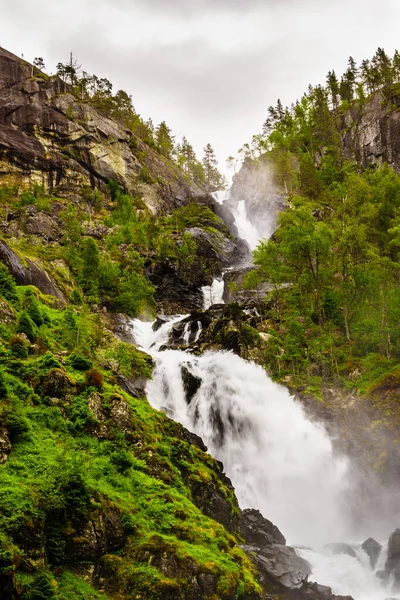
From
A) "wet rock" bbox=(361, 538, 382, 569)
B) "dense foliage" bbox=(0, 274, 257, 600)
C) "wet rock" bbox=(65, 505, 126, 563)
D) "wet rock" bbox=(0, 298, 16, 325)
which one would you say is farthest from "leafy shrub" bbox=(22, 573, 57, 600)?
"wet rock" bbox=(361, 538, 382, 569)

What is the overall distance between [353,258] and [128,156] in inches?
2060

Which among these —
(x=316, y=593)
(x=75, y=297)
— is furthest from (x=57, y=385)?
(x=75, y=297)

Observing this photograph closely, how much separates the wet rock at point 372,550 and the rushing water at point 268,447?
0.70ft

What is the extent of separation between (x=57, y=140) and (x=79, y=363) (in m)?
61.2

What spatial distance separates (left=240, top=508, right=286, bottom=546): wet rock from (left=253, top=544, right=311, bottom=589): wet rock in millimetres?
537

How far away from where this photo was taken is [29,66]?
246 feet

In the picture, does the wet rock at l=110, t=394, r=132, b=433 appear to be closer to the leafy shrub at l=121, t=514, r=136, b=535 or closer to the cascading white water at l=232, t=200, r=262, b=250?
the leafy shrub at l=121, t=514, r=136, b=535

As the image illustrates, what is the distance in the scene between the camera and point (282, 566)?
48.9ft

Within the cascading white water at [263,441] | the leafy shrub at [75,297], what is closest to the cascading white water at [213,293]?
the leafy shrub at [75,297]

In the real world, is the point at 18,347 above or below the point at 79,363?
above

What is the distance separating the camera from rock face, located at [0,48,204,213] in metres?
63.9

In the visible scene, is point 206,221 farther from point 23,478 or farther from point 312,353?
point 23,478

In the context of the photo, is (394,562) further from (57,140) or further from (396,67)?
(396,67)

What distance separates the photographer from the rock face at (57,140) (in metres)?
63.9
